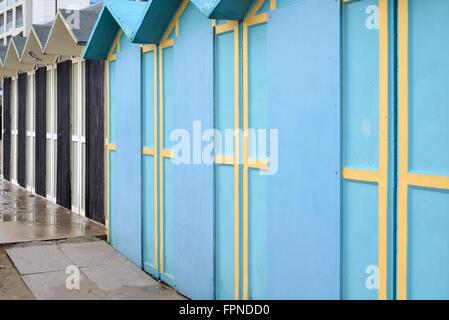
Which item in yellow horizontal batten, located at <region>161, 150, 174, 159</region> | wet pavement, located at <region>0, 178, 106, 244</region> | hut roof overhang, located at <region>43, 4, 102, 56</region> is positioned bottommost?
wet pavement, located at <region>0, 178, 106, 244</region>

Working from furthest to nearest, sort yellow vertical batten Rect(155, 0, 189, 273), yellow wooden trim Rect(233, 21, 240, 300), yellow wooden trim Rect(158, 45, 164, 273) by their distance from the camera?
yellow wooden trim Rect(158, 45, 164, 273) → yellow vertical batten Rect(155, 0, 189, 273) → yellow wooden trim Rect(233, 21, 240, 300)

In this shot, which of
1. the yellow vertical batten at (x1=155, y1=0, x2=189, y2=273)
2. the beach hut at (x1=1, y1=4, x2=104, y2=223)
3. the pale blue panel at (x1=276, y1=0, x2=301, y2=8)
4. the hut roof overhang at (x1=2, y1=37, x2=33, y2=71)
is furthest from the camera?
the hut roof overhang at (x1=2, y1=37, x2=33, y2=71)

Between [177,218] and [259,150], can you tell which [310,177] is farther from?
[177,218]

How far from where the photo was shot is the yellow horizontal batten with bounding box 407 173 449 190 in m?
3.03

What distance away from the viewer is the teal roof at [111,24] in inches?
265

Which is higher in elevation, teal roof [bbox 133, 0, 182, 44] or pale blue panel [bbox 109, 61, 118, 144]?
teal roof [bbox 133, 0, 182, 44]

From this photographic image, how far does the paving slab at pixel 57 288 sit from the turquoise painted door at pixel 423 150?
344 centimetres

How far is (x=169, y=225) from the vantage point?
20.7 feet

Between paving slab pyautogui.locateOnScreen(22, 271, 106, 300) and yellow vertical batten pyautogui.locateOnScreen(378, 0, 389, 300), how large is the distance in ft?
10.5

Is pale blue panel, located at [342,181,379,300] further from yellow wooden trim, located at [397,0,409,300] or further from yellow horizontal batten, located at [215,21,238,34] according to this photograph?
yellow horizontal batten, located at [215,21,238,34]

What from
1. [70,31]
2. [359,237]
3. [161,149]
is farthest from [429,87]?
[70,31]

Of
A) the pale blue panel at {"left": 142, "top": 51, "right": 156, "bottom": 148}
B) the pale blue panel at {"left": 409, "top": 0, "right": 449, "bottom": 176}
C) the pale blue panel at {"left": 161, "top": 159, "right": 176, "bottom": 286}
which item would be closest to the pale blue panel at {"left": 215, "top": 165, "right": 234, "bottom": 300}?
the pale blue panel at {"left": 161, "top": 159, "right": 176, "bottom": 286}
